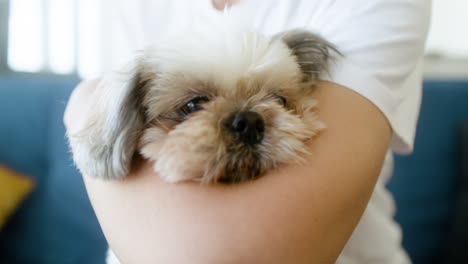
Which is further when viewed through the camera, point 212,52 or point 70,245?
point 70,245

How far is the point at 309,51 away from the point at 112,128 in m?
0.53

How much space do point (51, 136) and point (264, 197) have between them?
2048 mm

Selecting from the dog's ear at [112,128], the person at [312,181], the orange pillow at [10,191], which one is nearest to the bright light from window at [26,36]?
the orange pillow at [10,191]

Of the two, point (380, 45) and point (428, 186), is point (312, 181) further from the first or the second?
point (428, 186)

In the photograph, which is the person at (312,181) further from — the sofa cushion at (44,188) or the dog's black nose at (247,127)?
the sofa cushion at (44,188)

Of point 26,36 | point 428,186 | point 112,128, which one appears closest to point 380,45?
point 112,128

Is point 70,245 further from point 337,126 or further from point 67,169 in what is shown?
point 337,126


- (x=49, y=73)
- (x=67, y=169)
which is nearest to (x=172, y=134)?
(x=67, y=169)

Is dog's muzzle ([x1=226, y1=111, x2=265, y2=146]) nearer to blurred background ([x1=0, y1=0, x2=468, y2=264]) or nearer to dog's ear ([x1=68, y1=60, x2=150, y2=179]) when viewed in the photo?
dog's ear ([x1=68, y1=60, x2=150, y2=179])

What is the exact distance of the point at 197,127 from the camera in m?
0.97

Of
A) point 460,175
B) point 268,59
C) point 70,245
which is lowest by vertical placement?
point 70,245

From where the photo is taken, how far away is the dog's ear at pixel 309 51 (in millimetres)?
1078

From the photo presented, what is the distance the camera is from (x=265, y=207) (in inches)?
32.5

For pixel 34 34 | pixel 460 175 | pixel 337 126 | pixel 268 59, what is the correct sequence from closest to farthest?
pixel 337 126 → pixel 268 59 → pixel 460 175 → pixel 34 34
